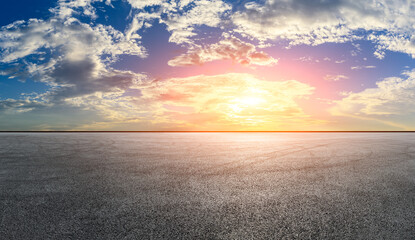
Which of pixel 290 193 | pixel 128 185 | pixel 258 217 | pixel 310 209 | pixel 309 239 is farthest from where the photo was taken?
pixel 128 185

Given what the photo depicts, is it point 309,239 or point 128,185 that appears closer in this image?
point 309,239

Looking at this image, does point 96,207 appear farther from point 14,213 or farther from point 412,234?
point 412,234

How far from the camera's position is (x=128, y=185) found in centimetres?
598

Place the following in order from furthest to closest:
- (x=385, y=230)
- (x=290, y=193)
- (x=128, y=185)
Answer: (x=128, y=185) < (x=290, y=193) < (x=385, y=230)

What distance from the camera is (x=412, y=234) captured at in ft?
11.0

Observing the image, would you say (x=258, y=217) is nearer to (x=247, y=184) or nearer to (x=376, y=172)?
(x=247, y=184)

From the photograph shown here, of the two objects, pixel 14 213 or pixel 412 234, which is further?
pixel 14 213

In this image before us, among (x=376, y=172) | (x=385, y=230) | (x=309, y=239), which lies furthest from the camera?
(x=376, y=172)

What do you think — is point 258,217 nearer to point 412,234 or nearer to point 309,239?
point 309,239

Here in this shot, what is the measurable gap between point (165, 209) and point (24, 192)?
3.53m

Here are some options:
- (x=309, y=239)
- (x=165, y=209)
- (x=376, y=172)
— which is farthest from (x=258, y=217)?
(x=376, y=172)

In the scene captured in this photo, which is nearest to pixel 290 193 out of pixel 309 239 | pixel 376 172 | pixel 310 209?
pixel 310 209

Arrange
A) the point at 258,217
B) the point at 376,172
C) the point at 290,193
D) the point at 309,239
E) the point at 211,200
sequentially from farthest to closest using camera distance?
the point at 376,172
the point at 290,193
the point at 211,200
the point at 258,217
the point at 309,239

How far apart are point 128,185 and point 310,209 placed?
413 cm
